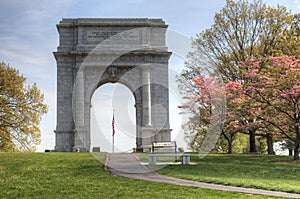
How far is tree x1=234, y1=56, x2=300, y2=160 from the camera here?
997 inches

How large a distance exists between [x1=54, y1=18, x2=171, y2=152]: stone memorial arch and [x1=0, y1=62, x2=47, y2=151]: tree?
3018 millimetres

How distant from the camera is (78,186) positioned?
14648 mm

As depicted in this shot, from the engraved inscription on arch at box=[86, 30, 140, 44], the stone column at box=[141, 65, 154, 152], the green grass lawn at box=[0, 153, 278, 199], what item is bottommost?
the green grass lawn at box=[0, 153, 278, 199]

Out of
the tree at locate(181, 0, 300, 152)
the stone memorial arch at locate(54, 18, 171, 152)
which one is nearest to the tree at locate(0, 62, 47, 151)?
the stone memorial arch at locate(54, 18, 171, 152)

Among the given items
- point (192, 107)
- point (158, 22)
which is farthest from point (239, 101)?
point (158, 22)

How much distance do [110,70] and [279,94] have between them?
61.0 feet

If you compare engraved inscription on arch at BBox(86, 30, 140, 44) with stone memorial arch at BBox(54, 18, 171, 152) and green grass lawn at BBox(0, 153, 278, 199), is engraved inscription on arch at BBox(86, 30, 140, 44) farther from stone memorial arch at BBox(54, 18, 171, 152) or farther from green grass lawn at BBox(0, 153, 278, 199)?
green grass lawn at BBox(0, 153, 278, 199)

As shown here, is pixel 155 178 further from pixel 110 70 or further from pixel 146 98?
pixel 110 70

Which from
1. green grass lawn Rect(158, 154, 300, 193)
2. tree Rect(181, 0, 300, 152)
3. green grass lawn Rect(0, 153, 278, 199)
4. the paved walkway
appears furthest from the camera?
tree Rect(181, 0, 300, 152)

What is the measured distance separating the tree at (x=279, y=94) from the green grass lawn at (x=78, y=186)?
38.1 ft

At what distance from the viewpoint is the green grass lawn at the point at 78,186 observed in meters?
13.0

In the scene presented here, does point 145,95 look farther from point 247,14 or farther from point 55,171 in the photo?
point 55,171

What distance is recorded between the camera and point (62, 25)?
4128 centimetres

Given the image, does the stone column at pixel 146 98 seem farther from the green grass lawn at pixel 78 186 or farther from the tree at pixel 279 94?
the green grass lawn at pixel 78 186
